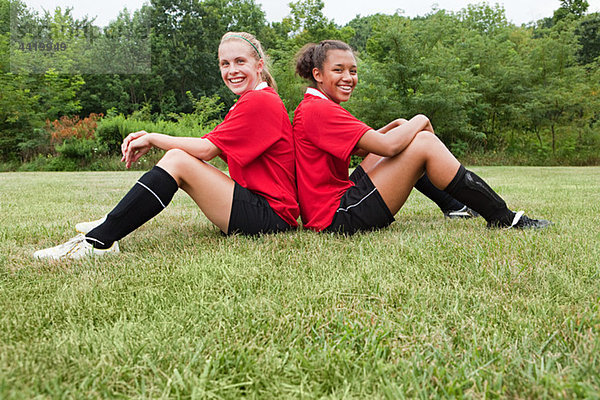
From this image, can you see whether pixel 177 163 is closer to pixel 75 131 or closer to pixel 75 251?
pixel 75 251

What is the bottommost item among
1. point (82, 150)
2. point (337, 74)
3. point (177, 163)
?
point (82, 150)

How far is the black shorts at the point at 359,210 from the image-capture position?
2545 mm

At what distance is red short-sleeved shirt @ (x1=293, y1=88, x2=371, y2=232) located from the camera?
2.43 meters

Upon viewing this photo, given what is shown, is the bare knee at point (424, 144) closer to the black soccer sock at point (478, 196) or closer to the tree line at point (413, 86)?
the black soccer sock at point (478, 196)

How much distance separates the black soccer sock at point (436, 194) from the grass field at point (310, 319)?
0.71m

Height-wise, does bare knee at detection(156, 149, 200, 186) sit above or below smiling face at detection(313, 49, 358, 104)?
below

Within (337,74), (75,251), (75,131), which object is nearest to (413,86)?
(75,131)

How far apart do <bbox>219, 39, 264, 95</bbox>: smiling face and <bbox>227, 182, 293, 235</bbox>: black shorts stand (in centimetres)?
65

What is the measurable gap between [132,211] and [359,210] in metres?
1.25

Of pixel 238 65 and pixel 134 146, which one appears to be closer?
pixel 134 146

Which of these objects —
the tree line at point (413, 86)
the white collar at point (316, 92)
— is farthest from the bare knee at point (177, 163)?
the tree line at point (413, 86)

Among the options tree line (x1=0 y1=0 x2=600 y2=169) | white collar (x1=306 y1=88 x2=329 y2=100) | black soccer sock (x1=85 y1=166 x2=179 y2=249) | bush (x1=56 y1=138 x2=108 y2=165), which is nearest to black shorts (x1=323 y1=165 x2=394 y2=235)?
white collar (x1=306 y1=88 x2=329 y2=100)

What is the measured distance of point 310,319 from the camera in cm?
135

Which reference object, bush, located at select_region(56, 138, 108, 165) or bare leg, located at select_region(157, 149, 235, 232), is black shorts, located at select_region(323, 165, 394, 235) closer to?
bare leg, located at select_region(157, 149, 235, 232)
